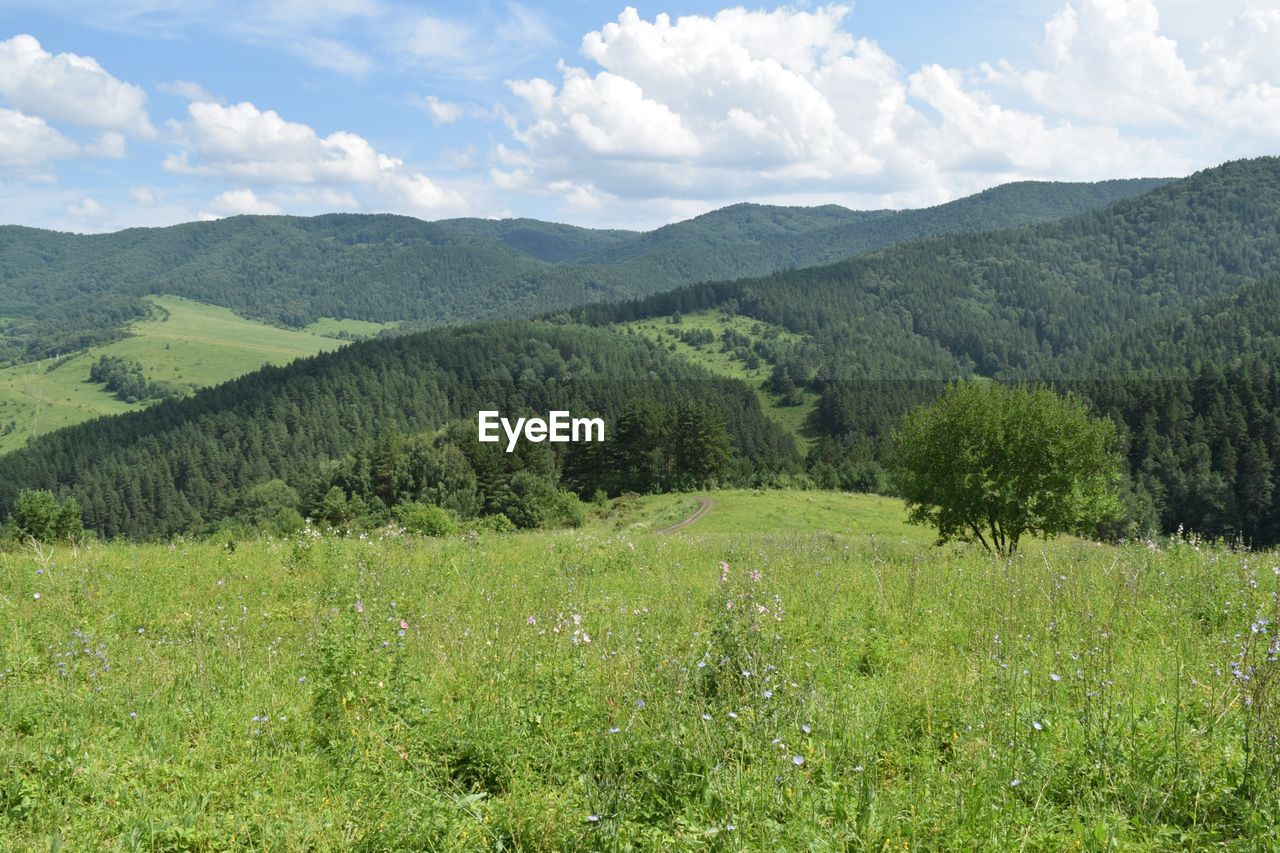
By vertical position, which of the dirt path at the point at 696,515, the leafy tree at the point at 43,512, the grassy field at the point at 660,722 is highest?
the grassy field at the point at 660,722

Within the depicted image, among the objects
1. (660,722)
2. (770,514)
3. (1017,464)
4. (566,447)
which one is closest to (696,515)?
(770,514)

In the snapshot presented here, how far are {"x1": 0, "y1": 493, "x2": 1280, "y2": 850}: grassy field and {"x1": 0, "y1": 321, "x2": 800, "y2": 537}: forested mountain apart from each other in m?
79.0

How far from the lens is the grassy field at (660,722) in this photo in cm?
396

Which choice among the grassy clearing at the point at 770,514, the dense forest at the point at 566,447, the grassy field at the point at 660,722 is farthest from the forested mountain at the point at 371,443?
the grassy field at the point at 660,722

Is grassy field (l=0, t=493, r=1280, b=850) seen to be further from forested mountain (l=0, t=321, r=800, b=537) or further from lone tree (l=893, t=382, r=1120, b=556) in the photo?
forested mountain (l=0, t=321, r=800, b=537)

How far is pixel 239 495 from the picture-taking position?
445 ft

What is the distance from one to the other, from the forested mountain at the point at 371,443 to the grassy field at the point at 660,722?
79.0m

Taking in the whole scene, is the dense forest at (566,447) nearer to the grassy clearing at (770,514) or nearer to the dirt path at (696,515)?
the grassy clearing at (770,514)

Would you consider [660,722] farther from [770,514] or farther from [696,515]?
[696,515]

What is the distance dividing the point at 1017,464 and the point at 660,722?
24.8 metres

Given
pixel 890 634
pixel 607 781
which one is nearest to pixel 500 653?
pixel 607 781

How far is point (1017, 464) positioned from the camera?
2544cm

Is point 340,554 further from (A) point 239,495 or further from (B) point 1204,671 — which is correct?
(A) point 239,495

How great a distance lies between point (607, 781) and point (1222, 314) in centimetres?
24137
